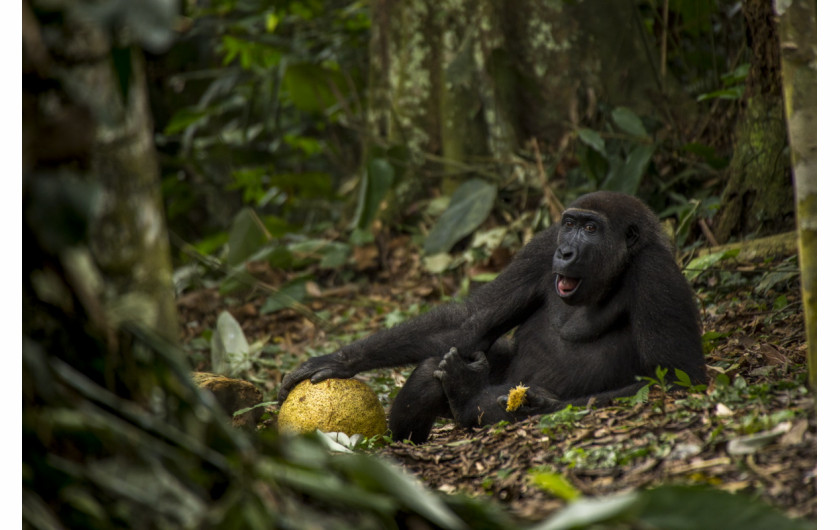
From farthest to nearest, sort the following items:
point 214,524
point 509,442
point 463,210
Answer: point 463,210 < point 509,442 < point 214,524

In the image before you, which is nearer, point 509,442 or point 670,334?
point 509,442

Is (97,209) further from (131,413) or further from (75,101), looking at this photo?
(131,413)

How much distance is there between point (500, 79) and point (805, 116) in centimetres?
544

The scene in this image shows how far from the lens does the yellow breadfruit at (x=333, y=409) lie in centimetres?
439

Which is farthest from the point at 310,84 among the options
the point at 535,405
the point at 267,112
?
the point at 535,405

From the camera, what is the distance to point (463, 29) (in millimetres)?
8586

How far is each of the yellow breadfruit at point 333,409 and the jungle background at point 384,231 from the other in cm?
15

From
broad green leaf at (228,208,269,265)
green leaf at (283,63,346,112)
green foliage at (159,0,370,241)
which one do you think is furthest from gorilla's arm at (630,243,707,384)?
green leaf at (283,63,346,112)

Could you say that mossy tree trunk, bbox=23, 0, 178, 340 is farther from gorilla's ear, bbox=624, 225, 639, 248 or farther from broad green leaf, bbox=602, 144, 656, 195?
broad green leaf, bbox=602, 144, 656, 195

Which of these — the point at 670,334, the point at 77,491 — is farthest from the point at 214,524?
the point at 670,334

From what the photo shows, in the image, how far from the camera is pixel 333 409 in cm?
442

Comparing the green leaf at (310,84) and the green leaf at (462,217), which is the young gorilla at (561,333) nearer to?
the green leaf at (462,217)

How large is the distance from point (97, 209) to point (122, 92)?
328mm

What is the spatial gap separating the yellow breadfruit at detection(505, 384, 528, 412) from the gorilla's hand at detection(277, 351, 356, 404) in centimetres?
97
